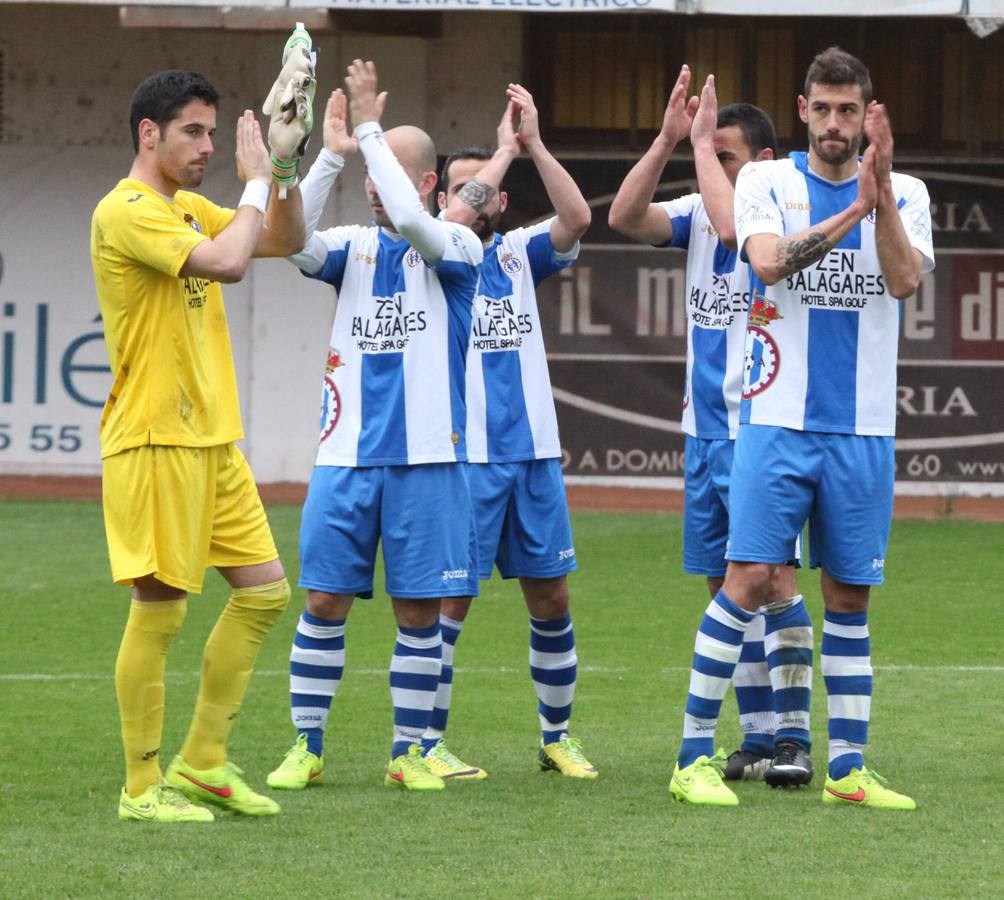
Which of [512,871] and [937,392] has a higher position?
[937,392]

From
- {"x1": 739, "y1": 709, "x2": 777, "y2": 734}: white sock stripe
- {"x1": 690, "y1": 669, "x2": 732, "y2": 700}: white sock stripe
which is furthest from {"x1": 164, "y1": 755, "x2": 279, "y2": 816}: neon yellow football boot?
{"x1": 739, "y1": 709, "x2": 777, "y2": 734}: white sock stripe

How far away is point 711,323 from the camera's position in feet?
20.2

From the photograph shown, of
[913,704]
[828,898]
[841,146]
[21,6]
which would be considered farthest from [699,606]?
[21,6]

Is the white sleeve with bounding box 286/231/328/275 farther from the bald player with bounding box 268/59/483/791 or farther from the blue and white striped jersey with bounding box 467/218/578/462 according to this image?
the blue and white striped jersey with bounding box 467/218/578/462

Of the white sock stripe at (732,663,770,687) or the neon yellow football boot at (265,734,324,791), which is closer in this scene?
the neon yellow football boot at (265,734,324,791)

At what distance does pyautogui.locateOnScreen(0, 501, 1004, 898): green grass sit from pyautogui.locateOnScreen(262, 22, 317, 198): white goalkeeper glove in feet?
6.08

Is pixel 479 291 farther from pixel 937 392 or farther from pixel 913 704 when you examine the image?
pixel 937 392

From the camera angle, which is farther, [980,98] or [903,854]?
[980,98]

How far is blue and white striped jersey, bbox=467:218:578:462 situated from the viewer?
20.7 ft

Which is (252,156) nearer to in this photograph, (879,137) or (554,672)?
(879,137)

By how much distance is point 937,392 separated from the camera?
14633mm

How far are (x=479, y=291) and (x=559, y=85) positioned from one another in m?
8.72

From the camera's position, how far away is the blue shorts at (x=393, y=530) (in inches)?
225

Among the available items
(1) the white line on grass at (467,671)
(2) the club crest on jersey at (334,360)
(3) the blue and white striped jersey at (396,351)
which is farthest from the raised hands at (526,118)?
(1) the white line on grass at (467,671)
